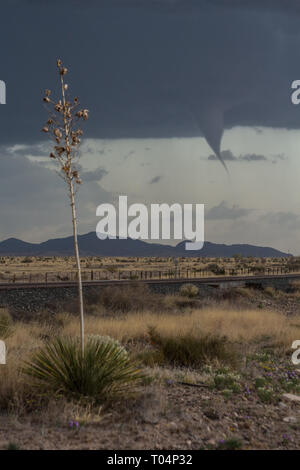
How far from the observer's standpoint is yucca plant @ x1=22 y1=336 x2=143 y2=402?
308 inches

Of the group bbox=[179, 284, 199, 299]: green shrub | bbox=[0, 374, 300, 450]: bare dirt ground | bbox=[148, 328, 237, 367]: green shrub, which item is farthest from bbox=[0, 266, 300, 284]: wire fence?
bbox=[0, 374, 300, 450]: bare dirt ground

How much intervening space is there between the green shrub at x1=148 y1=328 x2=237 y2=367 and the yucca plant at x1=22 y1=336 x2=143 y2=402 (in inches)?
150

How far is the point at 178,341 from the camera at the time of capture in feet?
40.4

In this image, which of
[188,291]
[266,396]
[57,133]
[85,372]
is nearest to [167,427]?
[85,372]

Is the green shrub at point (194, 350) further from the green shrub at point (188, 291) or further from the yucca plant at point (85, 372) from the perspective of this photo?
the green shrub at point (188, 291)

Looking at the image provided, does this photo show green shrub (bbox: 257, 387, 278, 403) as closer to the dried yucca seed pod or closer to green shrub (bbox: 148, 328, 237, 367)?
green shrub (bbox: 148, 328, 237, 367)

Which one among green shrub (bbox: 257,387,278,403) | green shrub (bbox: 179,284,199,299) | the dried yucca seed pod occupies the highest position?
the dried yucca seed pod

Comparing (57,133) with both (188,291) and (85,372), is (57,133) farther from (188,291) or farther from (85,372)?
(188,291)

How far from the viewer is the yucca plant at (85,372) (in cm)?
782

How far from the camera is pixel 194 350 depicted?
39.7 feet

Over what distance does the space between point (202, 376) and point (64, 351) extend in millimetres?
3317

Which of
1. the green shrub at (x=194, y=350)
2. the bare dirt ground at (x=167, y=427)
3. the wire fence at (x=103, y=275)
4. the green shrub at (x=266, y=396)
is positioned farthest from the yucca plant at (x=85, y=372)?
the wire fence at (x=103, y=275)
